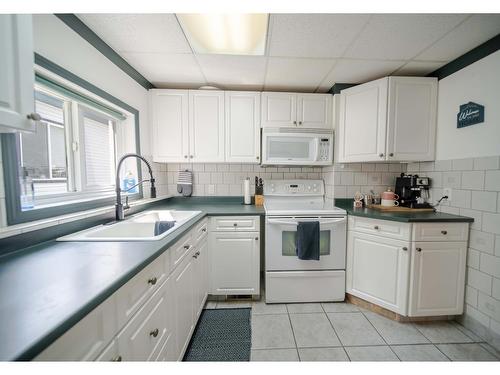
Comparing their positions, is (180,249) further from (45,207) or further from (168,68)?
(168,68)

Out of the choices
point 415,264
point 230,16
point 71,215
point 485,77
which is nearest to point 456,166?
point 485,77

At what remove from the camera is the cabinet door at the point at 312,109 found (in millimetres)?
2176

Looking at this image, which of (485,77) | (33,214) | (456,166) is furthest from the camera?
(456,166)

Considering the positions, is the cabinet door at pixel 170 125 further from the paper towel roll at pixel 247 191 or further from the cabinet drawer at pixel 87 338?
the cabinet drawer at pixel 87 338

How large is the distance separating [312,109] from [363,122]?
1.76 feet

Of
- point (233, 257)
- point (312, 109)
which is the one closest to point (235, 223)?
point (233, 257)

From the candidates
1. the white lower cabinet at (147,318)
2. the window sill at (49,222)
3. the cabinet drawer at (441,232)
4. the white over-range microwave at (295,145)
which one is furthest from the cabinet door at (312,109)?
the window sill at (49,222)

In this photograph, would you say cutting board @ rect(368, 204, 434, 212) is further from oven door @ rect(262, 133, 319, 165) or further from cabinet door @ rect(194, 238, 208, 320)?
cabinet door @ rect(194, 238, 208, 320)

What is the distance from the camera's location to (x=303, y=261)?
1.88 m
